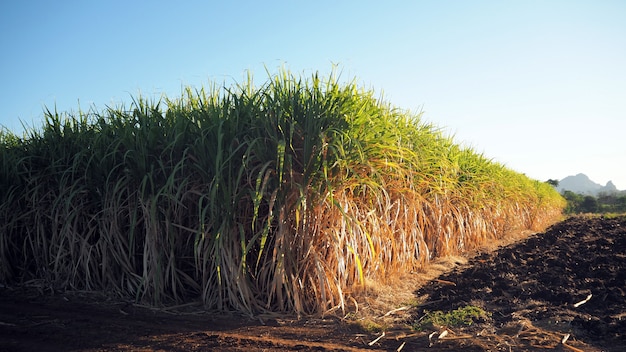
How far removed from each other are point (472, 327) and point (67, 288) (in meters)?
3.53

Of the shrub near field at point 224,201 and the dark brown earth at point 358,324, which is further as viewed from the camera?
the shrub near field at point 224,201

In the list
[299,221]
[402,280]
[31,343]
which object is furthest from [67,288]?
[402,280]

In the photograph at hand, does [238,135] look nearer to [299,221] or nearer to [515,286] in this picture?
[299,221]

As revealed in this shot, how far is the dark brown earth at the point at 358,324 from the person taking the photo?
2576 mm

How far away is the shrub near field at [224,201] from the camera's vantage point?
3.21m

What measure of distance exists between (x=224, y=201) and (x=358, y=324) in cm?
125

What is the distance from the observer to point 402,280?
4402 millimetres

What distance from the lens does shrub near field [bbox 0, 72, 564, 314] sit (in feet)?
10.5

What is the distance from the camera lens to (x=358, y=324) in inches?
117

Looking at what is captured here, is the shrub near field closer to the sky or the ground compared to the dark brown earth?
closer to the sky

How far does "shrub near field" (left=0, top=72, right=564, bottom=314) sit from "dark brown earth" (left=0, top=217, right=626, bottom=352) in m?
0.27

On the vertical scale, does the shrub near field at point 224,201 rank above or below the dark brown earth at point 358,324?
above

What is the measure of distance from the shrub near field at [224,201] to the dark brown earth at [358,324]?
0.88ft

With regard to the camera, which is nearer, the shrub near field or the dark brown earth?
the dark brown earth
